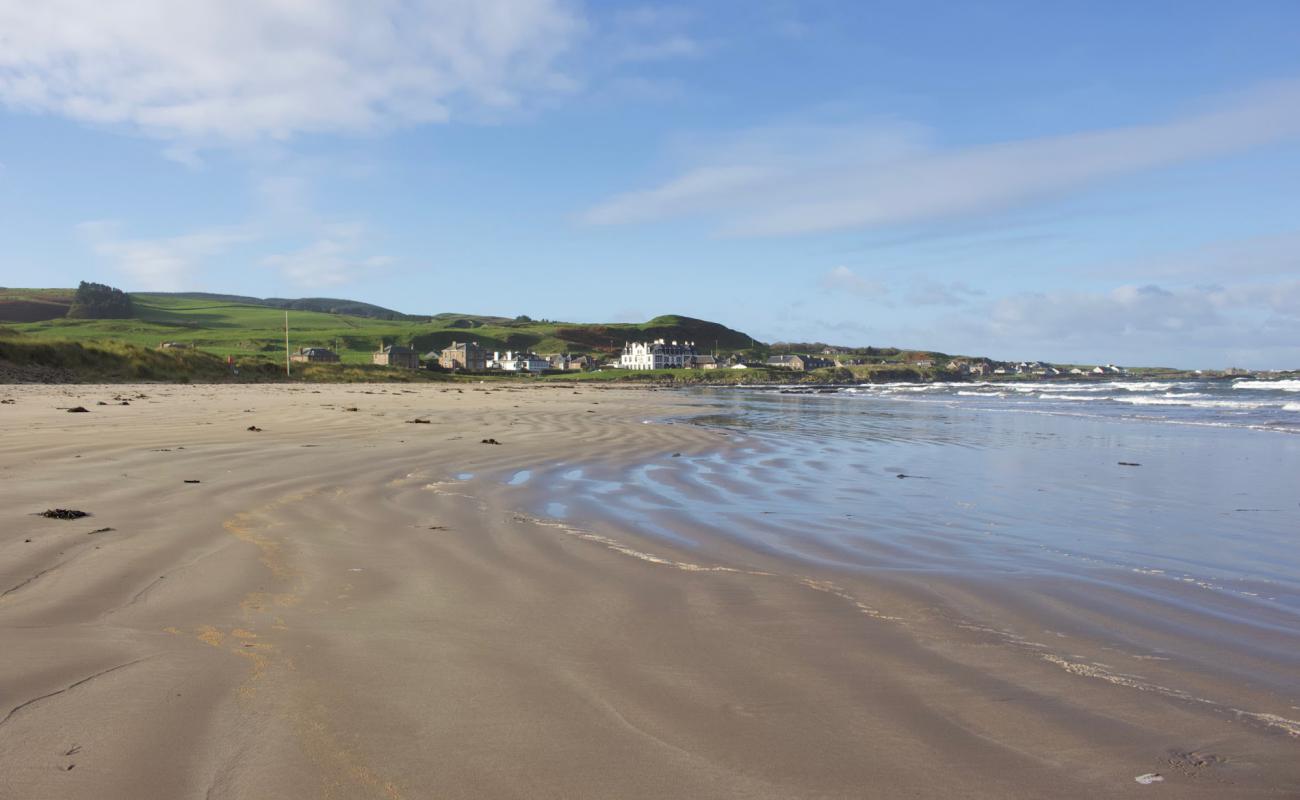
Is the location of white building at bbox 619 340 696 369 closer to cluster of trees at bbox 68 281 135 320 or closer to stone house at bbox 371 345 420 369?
stone house at bbox 371 345 420 369

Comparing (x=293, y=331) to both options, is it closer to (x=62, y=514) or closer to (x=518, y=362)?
(x=518, y=362)

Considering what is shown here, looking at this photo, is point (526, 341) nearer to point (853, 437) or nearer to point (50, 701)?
point (853, 437)

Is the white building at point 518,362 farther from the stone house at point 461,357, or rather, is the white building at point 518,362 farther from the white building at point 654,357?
the white building at point 654,357

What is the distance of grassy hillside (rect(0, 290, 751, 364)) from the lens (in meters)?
103

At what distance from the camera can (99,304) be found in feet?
420

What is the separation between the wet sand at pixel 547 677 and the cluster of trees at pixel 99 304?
14596 centimetres

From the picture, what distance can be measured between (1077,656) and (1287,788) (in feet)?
4.60

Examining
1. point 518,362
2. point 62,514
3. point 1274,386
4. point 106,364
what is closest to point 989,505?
point 62,514

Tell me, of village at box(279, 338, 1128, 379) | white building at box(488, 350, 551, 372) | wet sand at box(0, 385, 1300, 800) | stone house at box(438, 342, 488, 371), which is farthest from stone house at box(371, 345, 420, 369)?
wet sand at box(0, 385, 1300, 800)

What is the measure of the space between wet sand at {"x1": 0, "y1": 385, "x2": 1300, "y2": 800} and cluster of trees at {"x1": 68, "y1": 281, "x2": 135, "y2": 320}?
479ft

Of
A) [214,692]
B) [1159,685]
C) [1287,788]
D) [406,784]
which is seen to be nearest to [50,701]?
[214,692]

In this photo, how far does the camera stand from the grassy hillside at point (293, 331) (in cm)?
10306

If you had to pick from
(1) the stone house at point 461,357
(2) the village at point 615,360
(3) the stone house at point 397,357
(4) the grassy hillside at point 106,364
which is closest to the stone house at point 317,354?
(2) the village at point 615,360

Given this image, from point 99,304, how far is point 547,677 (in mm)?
155397
